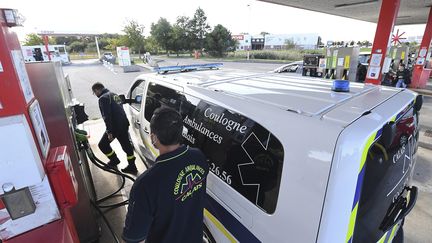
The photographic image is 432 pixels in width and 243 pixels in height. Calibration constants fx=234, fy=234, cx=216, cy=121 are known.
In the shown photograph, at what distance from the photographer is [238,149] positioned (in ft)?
5.50

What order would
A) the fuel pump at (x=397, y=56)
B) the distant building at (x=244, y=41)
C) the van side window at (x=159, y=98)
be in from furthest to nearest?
the distant building at (x=244, y=41) → the fuel pump at (x=397, y=56) → the van side window at (x=159, y=98)

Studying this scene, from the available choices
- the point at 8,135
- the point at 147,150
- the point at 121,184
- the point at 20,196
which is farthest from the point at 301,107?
the point at 121,184

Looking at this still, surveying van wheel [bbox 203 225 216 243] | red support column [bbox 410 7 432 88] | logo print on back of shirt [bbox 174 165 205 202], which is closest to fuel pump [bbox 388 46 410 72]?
red support column [bbox 410 7 432 88]

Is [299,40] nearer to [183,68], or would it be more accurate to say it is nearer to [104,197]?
[183,68]

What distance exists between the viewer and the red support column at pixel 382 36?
5.74 meters

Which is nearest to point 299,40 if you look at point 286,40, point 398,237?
point 286,40

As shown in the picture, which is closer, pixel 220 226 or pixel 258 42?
pixel 220 226

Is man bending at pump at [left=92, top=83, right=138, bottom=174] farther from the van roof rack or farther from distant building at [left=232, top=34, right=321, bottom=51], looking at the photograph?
distant building at [left=232, top=34, right=321, bottom=51]

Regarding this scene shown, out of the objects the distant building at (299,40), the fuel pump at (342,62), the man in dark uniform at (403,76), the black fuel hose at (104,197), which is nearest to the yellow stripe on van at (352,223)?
the black fuel hose at (104,197)

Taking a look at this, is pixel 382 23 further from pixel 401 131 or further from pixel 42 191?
pixel 42 191

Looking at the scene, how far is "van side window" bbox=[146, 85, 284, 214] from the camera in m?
1.44

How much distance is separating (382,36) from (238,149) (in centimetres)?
642

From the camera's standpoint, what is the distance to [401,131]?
60.7 inches

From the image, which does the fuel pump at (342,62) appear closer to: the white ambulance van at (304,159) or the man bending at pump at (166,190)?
the white ambulance van at (304,159)
